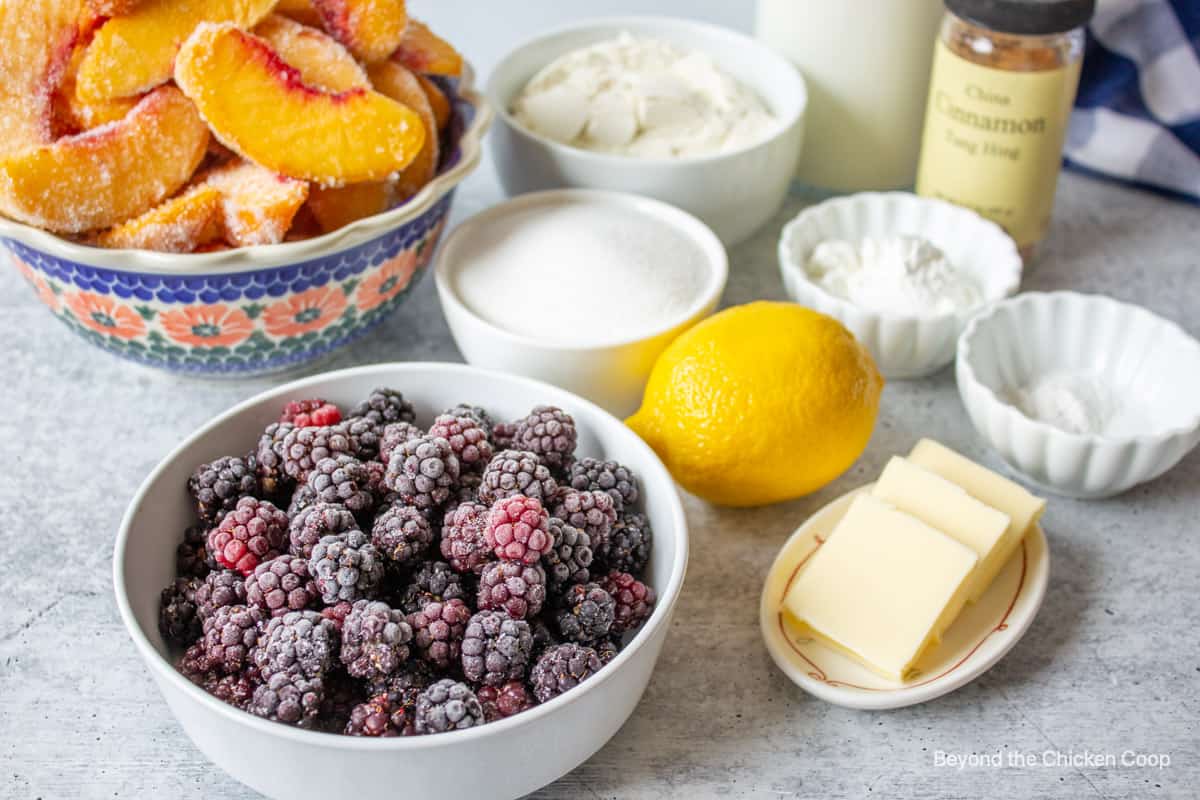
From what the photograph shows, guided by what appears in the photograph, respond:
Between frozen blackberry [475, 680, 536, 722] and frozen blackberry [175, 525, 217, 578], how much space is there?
0.74 feet

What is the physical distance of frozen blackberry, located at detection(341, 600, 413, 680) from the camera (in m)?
0.71

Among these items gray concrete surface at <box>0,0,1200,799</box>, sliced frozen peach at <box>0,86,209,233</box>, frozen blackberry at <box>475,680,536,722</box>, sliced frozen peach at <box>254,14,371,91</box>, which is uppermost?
sliced frozen peach at <box>254,14,371,91</box>

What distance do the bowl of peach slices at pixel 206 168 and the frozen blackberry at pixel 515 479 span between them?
0.28 m

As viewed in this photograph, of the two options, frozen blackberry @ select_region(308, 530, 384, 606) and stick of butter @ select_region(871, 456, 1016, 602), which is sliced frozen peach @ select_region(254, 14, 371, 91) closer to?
frozen blackberry @ select_region(308, 530, 384, 606)

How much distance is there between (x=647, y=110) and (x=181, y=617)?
0.73 meters

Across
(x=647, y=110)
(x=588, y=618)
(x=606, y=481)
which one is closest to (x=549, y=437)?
(x=606, y=481)

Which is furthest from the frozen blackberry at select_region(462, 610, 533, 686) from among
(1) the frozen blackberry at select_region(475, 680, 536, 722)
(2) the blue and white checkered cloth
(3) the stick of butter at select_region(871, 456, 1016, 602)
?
(2) the blue and white checkered cloth

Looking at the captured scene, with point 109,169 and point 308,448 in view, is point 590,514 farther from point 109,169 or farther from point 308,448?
point 109,169

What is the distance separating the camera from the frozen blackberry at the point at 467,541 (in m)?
0.78

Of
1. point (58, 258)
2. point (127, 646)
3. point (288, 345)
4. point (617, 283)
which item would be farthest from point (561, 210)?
point (127, 646)

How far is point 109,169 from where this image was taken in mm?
933

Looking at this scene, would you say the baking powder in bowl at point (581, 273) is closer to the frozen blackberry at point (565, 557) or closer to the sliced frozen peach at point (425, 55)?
the sliced frozen peach at point (425, 55)

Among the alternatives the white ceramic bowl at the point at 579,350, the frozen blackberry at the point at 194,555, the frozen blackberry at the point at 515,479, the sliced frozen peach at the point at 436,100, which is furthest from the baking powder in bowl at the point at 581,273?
the frozen blackberry at the point at 194,555

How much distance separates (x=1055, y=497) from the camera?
1028 millimetres
